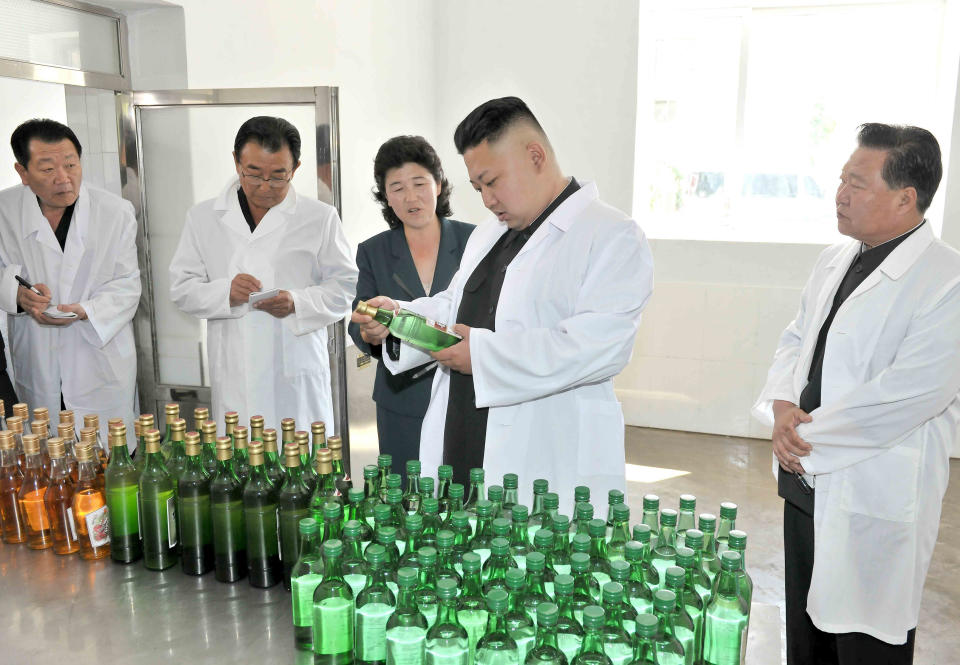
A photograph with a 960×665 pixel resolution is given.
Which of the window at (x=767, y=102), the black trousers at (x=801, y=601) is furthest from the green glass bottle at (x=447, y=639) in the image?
the window at (x=767, y=102)

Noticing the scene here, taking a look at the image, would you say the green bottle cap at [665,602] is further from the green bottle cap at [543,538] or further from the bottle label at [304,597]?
the bottle label at [304,597]

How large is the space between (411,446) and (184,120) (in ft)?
5.18

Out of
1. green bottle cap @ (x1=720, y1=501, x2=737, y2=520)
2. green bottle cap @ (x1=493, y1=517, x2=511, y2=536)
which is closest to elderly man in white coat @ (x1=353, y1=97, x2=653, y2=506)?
green bottle cap @ (x1=720, y1=501, x2=737, y2=520)

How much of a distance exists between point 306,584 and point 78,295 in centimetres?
→ 214

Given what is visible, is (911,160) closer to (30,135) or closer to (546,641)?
(546,641)

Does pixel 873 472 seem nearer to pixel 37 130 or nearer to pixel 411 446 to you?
pixel 411 446

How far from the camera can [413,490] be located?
1.35 meters

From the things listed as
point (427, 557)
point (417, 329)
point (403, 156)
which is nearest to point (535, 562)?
point (427, 557)

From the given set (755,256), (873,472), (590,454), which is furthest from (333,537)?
(755,256)

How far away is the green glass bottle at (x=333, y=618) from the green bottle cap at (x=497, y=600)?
0.25 m

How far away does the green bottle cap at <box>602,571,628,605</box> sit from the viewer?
2.99 feet

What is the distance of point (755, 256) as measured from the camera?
4.55 m

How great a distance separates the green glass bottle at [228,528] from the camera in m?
1.35

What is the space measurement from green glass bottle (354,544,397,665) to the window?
13.3ft
